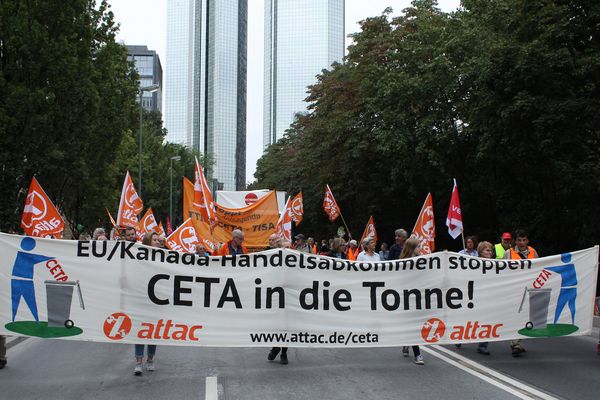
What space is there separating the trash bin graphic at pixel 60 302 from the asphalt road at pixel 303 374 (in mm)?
644

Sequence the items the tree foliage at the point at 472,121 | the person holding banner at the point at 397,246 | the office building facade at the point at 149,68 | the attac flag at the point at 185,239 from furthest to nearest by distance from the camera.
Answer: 1. the office building facade at the point at 149,68
2. the tree foliage at the point at 472,121
3. the attac flag at the point at 185,239
4. the person holding banner at the point at 397,246

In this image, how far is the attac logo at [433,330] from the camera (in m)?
8.40

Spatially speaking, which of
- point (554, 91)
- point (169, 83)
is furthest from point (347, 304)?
point (169, 83)

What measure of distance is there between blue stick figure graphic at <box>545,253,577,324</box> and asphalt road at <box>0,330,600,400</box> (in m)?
0.71

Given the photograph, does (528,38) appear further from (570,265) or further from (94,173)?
(94,173)

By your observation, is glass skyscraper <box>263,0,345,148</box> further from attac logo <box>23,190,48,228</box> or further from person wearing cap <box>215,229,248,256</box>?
person wearing cap <box>215,229,248,256</box>

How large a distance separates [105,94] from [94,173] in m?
4.83

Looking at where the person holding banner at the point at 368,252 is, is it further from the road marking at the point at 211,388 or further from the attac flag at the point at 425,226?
the attac flag at the point at 425,226

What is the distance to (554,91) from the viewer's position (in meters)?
18.0

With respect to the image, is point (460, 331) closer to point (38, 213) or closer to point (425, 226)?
point (425, 226)

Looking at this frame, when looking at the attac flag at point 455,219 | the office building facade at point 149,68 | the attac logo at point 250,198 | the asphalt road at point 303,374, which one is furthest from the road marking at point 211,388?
the office building facade at point 149,68

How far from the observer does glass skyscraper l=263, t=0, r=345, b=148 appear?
444ft

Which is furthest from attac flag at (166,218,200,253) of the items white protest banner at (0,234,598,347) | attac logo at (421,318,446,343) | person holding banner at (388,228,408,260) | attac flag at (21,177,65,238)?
attac logo at (421,318,446,343)

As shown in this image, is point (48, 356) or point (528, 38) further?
point (528, 38)
